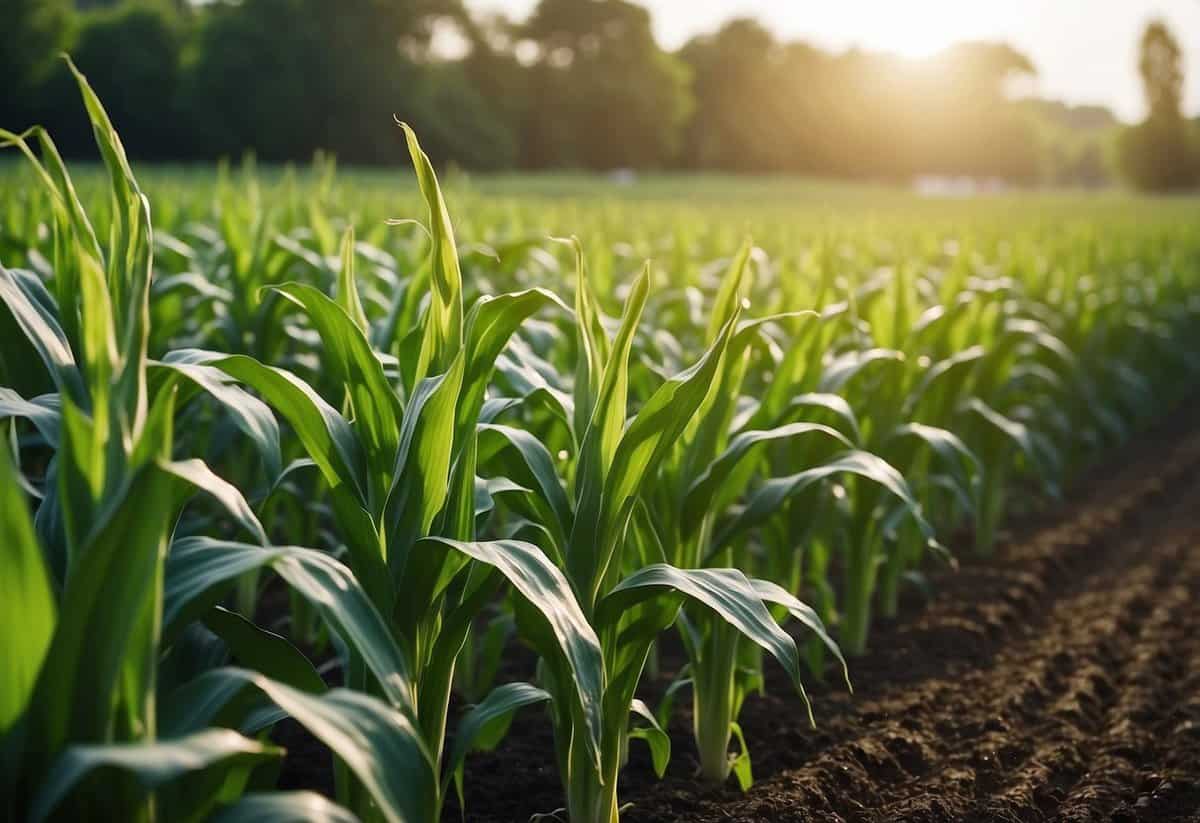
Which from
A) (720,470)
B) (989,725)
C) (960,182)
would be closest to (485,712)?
(720,470)

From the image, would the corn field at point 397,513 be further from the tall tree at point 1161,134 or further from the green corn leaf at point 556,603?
the tall tree at point 1161,134

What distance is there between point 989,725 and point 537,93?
54203 millimetres

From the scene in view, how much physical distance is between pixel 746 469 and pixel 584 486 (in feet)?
2.24

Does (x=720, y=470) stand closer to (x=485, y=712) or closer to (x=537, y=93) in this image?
(x=485, y=712)

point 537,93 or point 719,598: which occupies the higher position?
point 537,93

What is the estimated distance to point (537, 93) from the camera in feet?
179

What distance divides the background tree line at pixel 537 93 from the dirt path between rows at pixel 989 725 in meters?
36.6

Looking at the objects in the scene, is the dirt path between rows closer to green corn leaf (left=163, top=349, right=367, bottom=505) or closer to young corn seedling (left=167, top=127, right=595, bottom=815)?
young corn seedling (left=167, top=127, right=595, bottom=815)

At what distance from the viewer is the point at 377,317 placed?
3701mm

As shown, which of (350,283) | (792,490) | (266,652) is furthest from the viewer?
(792,490)

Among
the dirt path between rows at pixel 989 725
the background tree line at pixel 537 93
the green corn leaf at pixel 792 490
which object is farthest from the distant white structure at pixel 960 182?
the green corn leaf at pixel 792 490

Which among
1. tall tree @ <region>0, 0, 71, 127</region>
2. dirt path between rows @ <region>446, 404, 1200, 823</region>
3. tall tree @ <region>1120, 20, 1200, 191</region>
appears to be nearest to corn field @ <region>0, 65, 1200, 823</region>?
dirt path between rows @ <region>446, 404, 1200, 823</region>

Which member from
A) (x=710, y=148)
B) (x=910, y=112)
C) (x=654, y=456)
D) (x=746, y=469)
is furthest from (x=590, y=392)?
(x=910, y=112)

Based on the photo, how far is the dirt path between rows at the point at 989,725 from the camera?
2.41 meters
